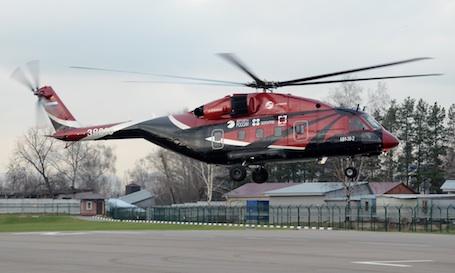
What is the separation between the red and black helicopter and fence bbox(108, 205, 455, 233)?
24126 mm

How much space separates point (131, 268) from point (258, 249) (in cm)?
922

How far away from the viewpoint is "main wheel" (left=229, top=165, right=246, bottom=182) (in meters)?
34.3

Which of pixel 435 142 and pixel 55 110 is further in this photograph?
pixel 435 142

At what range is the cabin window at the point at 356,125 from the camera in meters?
31.9

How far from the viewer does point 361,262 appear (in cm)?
2320

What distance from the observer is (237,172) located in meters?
34.4

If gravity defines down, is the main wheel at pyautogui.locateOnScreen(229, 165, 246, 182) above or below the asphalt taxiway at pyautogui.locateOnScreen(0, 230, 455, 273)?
above

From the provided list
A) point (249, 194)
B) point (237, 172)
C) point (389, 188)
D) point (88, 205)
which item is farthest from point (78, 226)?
point (88, 205)

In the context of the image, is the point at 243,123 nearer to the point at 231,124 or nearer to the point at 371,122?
the point at 231,124

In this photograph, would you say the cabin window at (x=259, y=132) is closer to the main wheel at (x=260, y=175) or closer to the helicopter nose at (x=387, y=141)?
the main wheel at (x=260, y=175)

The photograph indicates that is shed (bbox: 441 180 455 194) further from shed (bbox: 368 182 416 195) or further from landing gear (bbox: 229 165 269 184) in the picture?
landing gear (bbox: 229 165 269 184)

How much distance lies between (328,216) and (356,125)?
33060mm

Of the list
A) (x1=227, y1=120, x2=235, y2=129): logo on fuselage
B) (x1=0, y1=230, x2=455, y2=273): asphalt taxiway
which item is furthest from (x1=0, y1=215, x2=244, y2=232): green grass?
(x1=227, y1=120, x2=235, y2=129): logo on fuselage

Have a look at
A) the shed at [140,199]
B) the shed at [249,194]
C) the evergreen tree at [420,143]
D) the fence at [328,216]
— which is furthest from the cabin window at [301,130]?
the shed at [140,199]
